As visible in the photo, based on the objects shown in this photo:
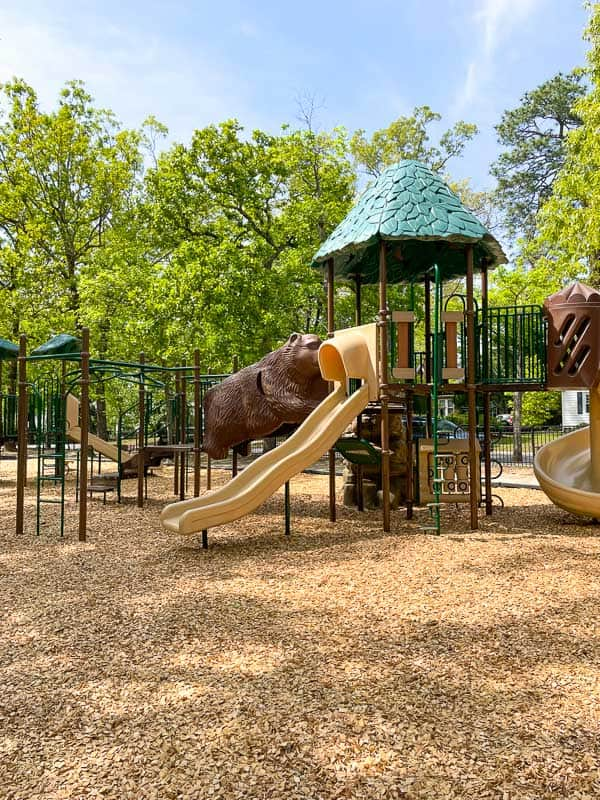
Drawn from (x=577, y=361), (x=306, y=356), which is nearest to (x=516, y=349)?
(x=577, y=361)

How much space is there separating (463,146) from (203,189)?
599 inches

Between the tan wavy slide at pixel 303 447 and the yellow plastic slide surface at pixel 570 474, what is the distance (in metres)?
2.90

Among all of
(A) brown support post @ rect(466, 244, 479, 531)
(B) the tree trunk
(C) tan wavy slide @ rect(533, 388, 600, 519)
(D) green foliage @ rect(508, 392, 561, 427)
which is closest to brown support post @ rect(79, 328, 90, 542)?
(A) brown support post @ rect(466, 244, 479, 531)

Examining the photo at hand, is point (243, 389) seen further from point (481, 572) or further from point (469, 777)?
point (469, 777)

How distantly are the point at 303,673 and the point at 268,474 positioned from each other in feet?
13.7

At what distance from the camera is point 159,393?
21.8 meters

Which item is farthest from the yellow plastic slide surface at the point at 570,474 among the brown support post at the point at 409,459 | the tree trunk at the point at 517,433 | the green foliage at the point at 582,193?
the tree trunk at the point at 517,433

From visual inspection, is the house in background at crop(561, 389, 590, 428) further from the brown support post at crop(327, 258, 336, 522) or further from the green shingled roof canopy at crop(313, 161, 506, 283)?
the brown support post at crop(327, 258, 336, 522)

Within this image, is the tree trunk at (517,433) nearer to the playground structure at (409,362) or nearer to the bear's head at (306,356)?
the playground structure at (409,362)

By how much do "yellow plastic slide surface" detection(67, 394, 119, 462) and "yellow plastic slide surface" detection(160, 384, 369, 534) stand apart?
7.66m

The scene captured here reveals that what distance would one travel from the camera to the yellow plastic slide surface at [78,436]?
51.0ft

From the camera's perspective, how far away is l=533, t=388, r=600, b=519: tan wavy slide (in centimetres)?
862

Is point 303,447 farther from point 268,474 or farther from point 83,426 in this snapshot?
point 83,426

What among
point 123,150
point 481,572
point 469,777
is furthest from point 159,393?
point 469,777
